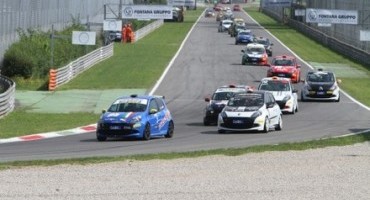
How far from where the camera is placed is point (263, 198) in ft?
58.6

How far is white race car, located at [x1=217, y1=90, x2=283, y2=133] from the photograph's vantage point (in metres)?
34.7

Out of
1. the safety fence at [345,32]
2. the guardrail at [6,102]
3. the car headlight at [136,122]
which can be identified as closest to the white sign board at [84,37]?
the guardrail at [6,102]

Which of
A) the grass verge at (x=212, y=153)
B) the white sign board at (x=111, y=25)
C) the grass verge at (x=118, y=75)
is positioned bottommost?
the grass verge at (x=118, y=75)

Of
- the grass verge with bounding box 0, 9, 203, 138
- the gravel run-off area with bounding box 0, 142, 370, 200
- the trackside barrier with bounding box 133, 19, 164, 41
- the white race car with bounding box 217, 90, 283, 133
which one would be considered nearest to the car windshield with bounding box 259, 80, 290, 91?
the grass verge with bounding box 0, 9, 203, 138

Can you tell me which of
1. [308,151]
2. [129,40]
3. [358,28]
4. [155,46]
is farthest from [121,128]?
[129,40]

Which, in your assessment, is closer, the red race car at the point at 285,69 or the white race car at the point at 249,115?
the white race car at the point at 249,115

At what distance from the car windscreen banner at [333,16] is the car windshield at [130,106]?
51.3 metres

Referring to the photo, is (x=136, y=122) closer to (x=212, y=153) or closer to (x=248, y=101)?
(x=248, y=101)

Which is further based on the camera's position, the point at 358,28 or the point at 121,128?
the point at 358,28

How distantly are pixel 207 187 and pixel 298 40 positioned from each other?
86.4m

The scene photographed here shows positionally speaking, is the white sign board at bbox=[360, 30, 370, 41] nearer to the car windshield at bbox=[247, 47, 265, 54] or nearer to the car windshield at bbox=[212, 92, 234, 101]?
the car windshield at bbox=[247, 47, 265, 54]

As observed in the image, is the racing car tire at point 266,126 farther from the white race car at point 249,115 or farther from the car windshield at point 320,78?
the car windshield at point 320,78

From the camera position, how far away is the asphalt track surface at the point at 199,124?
93.8ft

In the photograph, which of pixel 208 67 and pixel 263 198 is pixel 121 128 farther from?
pixel 208 67
